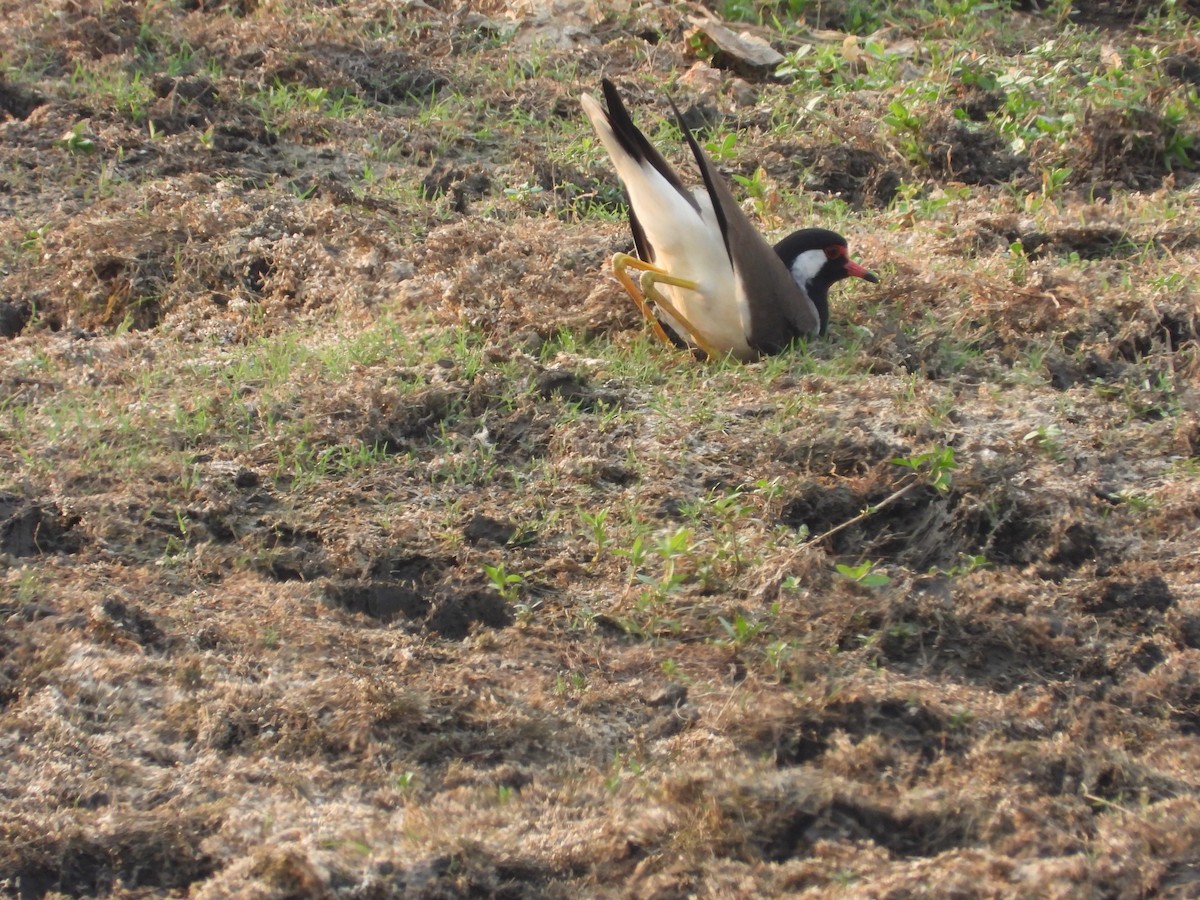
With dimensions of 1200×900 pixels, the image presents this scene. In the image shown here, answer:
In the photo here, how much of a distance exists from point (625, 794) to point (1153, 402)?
272 cm

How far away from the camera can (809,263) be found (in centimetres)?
559

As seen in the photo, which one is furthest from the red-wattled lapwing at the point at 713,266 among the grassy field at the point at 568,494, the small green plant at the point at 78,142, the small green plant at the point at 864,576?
the small green plant at the point at 78,142

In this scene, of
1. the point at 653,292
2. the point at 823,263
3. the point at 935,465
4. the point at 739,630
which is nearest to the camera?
the point at 739,630

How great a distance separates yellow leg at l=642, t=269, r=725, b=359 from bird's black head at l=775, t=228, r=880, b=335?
1.41ft

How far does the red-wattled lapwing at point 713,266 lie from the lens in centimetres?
528

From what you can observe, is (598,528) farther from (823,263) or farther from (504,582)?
(823,263)

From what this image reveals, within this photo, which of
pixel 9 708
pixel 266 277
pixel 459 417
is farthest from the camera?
→ pixel 266 277

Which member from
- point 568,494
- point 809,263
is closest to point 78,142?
point 809,263

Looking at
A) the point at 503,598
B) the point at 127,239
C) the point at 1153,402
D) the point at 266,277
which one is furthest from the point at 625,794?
the point at 127,239

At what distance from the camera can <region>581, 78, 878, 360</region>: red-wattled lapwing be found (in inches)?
208

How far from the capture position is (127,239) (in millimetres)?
5906

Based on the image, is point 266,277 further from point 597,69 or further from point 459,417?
point 597,69

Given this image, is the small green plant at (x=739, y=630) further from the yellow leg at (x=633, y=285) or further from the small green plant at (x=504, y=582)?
the yellow leg at (x=633, y=285)

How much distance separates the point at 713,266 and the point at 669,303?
22cm
